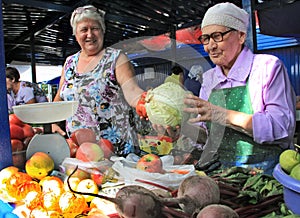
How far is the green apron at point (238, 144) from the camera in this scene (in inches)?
65.2

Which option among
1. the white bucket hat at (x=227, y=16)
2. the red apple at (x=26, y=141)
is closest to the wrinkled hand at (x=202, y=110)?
the white bucket hat at (x=227, y=16)

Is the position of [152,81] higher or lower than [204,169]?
higher

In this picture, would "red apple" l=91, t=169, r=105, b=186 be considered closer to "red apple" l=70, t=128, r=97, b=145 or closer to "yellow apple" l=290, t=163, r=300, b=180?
"red apple" l=70, t=128, r=97, b=145

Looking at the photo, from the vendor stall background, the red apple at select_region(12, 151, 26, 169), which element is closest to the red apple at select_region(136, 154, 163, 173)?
the red apple at select_region(12, 151, 26, 169)

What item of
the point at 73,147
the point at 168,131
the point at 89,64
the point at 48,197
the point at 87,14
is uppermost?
the point at 87,14

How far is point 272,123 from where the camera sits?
153cm

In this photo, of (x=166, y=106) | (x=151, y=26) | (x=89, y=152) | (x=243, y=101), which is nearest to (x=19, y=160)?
Answer: (x=89, y=152)

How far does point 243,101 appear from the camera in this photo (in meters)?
1.71

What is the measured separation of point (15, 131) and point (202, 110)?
1.02 metres

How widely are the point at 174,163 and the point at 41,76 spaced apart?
10778 mm

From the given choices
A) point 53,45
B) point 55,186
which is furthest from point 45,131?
point 53,45

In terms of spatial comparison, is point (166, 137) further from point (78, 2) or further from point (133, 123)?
point (78, 2)

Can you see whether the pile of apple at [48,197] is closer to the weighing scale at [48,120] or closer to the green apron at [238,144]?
the weighing scale at [48,120]

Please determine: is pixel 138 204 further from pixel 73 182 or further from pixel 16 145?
pixel 16 145
